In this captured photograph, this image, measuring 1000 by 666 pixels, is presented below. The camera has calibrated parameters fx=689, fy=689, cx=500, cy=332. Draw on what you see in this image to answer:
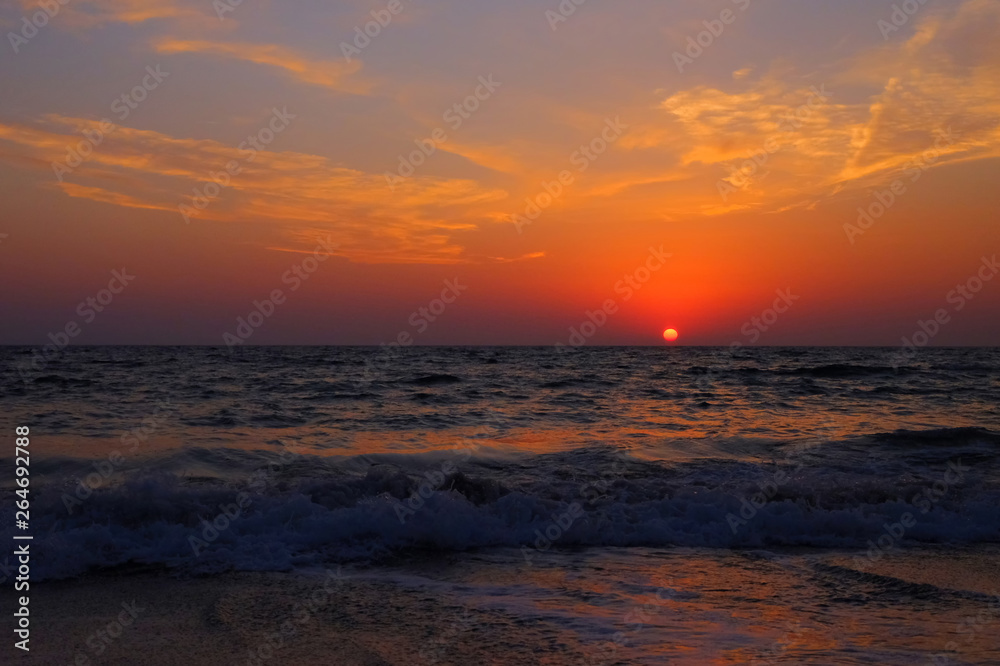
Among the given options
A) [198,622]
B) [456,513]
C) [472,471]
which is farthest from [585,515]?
[198,622]

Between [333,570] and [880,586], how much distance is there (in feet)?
18.6

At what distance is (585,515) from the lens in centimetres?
973

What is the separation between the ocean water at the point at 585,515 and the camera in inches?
231

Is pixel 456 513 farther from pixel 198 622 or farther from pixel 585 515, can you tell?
pixel 198 622

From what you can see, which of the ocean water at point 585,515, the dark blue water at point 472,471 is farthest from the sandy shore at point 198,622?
the dark blue water at point 472,471

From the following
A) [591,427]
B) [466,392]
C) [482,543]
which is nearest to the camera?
[482,543]

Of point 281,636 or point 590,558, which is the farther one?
point 590,558

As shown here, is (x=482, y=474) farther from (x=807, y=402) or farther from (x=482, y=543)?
(x=807, y=402)

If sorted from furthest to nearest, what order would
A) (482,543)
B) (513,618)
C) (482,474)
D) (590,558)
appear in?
(482,474) → (482,543) → (590,558) → (513,618)

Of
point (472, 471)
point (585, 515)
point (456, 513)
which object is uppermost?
point (456, 513)

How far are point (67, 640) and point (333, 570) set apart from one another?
265cm

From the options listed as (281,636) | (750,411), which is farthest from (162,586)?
(750,411)

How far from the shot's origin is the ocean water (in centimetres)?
587

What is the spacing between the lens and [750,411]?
893 inches
